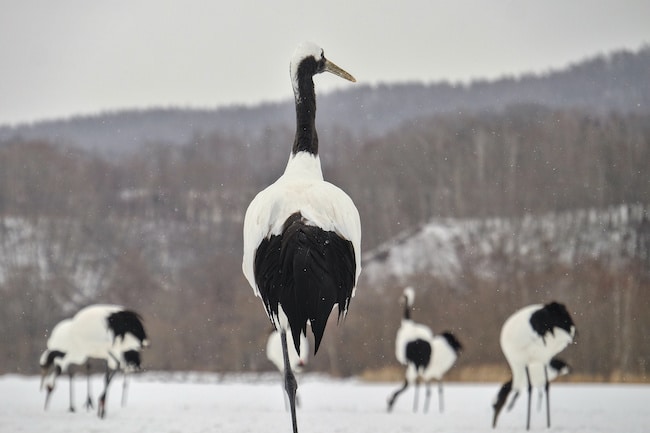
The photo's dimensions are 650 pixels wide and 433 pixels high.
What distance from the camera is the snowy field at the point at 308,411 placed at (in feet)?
26.0

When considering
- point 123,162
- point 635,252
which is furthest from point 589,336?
point 123,162

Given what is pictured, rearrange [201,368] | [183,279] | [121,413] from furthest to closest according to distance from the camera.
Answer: [183,279]
[201,368]
[121,413]

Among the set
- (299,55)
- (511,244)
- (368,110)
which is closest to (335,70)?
(299,55)

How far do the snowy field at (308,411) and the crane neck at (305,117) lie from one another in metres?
3.02

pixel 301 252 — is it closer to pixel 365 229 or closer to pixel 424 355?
pixel 424 355

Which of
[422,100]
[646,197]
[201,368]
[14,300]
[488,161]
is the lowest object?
[201,368]

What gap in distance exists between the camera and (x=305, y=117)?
549 cm

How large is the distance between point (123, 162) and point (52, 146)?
4129 mm

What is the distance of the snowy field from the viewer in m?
7.91

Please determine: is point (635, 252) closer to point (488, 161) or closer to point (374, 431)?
point (488, 161)

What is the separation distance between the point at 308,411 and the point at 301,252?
6274mm

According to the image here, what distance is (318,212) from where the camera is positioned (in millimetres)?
4750

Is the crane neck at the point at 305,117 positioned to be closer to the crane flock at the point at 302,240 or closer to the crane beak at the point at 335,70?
the crane flock at the point at 302,240

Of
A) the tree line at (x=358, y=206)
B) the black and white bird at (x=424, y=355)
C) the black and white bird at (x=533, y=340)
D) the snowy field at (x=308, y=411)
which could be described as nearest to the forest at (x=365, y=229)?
the tree line at (x=358, y=206)
